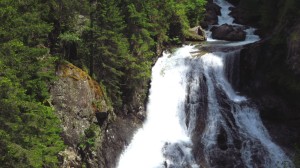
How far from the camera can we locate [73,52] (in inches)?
921

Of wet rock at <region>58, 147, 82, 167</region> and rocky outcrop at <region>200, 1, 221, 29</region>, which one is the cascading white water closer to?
wet rock at <region>58, 147, 82, 167</region>

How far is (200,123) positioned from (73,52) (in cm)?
1036

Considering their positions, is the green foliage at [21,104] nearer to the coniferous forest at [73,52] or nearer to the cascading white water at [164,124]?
the coniferous forest at [73,52]

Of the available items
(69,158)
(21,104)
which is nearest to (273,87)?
(69,158)

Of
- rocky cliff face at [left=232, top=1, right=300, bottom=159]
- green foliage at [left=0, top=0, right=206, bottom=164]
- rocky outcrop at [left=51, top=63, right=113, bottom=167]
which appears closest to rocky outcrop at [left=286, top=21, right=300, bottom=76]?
rocky cliff face at [left=232, top=1, right=300, bottom=159]

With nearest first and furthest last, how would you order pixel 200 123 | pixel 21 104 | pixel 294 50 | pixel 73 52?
pixel 21 104
pixel 73 52
pixel 200 123
pixel 294 50

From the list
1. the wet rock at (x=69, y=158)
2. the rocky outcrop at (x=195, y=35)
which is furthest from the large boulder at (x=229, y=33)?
the wet rock at (x=69, y=158)

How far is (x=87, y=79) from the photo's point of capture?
72.8 feet

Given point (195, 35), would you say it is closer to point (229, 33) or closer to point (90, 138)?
point (229, 33)

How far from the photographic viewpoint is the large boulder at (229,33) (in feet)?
129

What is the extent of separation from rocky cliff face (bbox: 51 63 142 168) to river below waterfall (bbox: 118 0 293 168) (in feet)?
4.84

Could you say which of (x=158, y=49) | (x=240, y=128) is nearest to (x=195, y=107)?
(x=240, y=128)

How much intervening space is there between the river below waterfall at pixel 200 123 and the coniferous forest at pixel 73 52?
210cm

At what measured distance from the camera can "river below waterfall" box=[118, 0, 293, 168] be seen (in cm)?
2344
